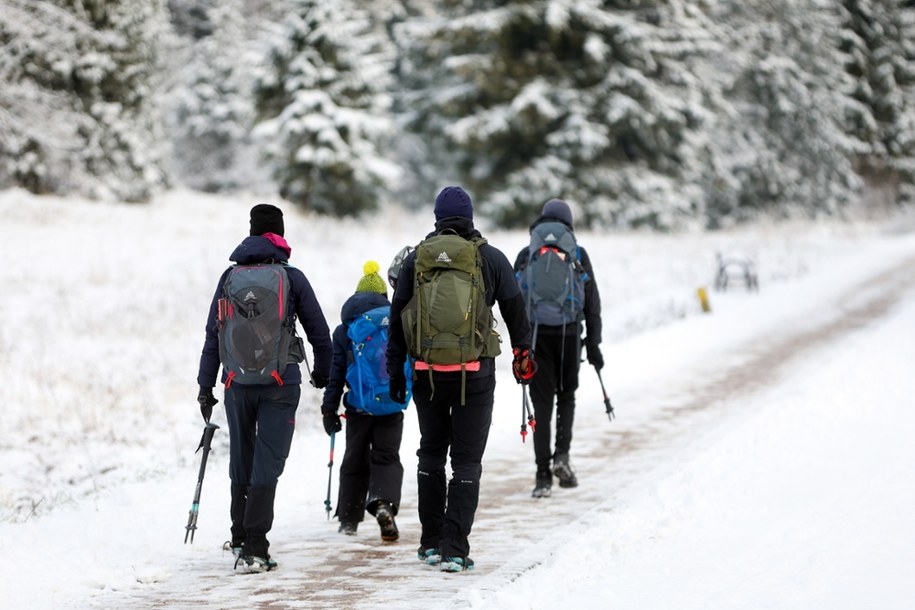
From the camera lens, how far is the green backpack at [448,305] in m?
A: 5.64

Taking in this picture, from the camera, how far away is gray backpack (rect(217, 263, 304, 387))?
19.1 feet

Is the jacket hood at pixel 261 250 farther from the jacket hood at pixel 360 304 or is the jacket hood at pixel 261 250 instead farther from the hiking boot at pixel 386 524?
the hiking boot at pixel 386 524

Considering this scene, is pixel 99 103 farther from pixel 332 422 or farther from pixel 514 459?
pixel 332 422

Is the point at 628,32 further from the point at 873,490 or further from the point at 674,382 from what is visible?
the point at 873,490

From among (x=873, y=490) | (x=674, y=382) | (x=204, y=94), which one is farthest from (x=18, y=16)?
(x=204, y=94)

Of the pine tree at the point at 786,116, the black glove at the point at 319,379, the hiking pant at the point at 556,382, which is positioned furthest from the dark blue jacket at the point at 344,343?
the pine tree at the point at 786,116

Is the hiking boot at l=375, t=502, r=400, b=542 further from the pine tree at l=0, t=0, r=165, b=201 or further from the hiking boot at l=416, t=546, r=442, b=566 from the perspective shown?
the pine tree at l=0, t=0, r=165, b=201

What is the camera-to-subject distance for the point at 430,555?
605 cm

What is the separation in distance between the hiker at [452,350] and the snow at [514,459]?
14.1 inches

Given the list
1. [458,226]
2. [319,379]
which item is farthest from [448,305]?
[319,379]

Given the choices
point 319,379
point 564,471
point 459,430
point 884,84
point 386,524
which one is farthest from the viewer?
point 884,84

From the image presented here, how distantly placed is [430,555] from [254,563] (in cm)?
103

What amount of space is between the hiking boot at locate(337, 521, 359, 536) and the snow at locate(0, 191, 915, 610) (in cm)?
15

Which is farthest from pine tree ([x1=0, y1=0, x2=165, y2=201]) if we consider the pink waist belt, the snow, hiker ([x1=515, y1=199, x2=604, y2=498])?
the pink waist belt
